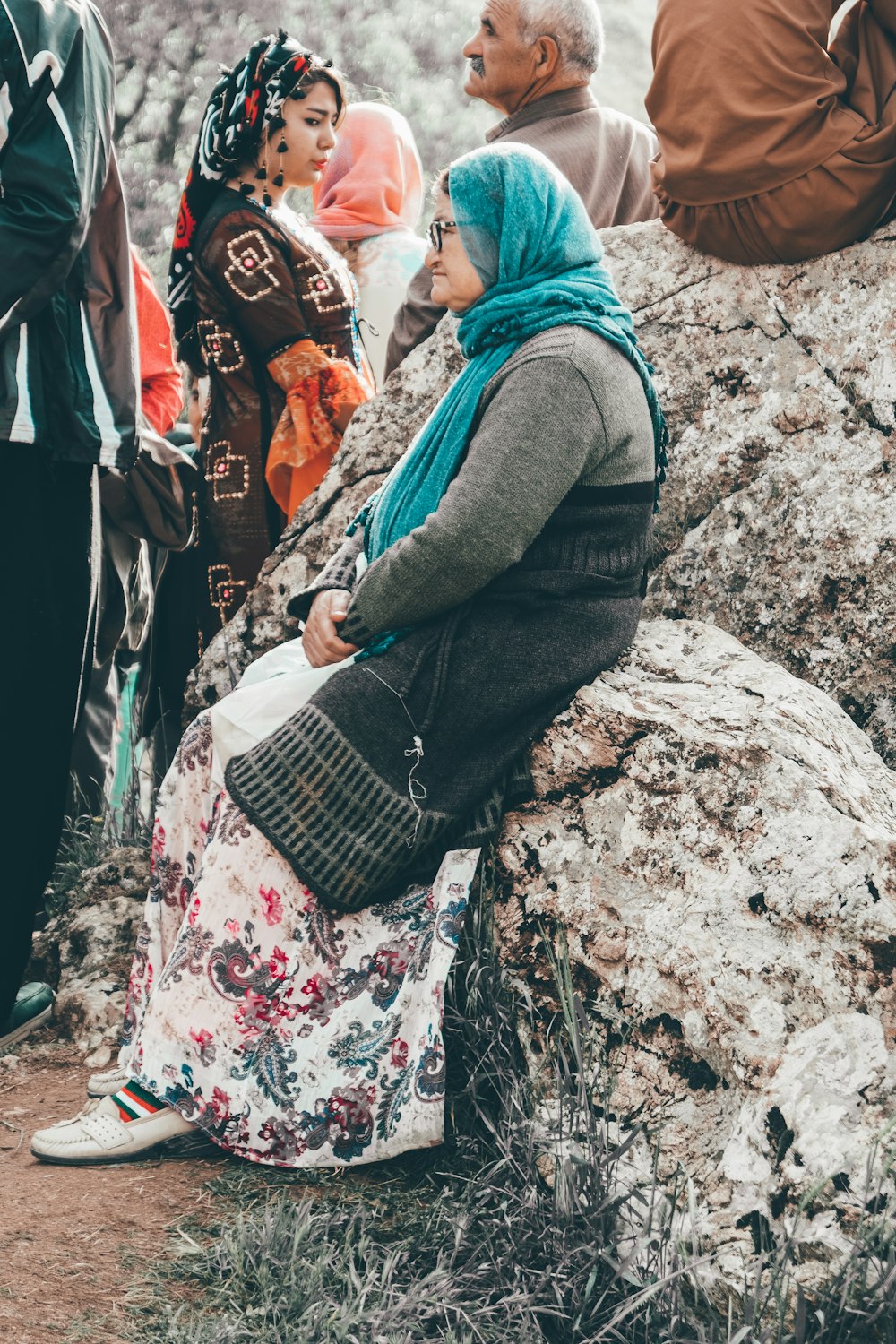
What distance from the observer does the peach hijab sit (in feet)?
17.8

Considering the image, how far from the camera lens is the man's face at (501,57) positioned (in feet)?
11.6

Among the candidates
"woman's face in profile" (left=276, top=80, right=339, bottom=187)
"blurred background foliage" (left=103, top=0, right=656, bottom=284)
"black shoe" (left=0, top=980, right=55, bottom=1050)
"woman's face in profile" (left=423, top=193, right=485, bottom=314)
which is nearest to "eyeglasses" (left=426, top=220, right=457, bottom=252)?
"woman's face in profile" (left=423, top=193, right=485, bottom=314)

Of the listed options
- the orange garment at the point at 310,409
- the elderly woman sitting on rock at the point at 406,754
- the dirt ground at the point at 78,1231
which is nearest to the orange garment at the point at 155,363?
the orange garment at the point at 310,409

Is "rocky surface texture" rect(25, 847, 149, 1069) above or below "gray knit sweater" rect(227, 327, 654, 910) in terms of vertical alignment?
below

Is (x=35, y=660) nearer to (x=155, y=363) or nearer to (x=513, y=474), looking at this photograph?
(x=155, y=363)

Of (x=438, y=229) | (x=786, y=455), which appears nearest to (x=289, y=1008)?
(x=438, y=229)

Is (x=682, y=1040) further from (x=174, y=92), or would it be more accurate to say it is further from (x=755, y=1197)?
(x=174, y=92)

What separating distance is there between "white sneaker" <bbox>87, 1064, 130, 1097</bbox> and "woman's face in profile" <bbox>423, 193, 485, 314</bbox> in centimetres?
175

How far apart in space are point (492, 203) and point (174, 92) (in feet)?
36.8

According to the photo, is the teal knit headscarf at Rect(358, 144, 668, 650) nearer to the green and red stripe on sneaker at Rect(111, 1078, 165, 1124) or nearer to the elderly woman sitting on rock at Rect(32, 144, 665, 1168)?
the elderly woman sitting on rock at Rect(32, 144, 665, 1168)

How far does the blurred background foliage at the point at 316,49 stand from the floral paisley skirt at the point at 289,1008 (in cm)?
1068

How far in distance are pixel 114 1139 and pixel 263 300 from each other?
2.34 meters

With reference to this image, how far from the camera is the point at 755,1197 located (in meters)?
1.85

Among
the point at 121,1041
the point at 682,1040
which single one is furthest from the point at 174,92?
the point at 682,1040
